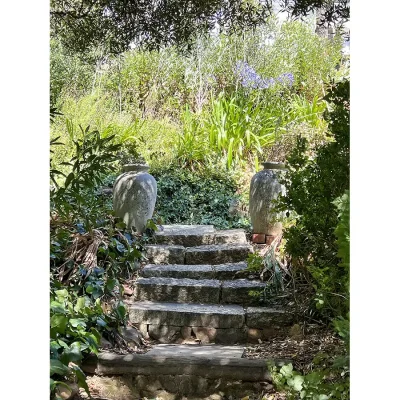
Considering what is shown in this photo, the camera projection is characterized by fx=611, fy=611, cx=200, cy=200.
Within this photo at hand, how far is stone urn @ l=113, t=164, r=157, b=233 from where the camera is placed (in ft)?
20.0

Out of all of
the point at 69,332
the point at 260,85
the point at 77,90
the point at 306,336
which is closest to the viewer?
the point at 69,332

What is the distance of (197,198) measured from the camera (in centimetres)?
795

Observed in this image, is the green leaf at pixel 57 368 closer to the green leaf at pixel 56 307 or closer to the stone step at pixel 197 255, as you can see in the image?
the green leaf at pixel 56 307

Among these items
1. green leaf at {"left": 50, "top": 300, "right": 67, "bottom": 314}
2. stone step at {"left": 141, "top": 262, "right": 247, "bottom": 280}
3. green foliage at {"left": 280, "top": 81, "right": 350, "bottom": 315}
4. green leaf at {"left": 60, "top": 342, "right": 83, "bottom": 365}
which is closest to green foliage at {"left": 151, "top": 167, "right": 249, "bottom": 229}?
stone step at {"left": 141, "top": 262, "right": 247, "bottom": 280}

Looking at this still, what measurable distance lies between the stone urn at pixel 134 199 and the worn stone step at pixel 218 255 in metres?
0.66

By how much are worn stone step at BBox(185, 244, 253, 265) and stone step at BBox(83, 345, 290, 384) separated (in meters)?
1.80

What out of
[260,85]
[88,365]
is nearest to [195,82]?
[260,85]

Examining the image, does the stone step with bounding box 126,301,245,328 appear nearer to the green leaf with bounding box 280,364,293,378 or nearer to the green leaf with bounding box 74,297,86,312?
the green leaf with bounding box 74,297,86,312

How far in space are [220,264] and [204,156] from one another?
119 inches

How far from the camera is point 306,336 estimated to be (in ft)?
14.7

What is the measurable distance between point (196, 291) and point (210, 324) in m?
0.47
